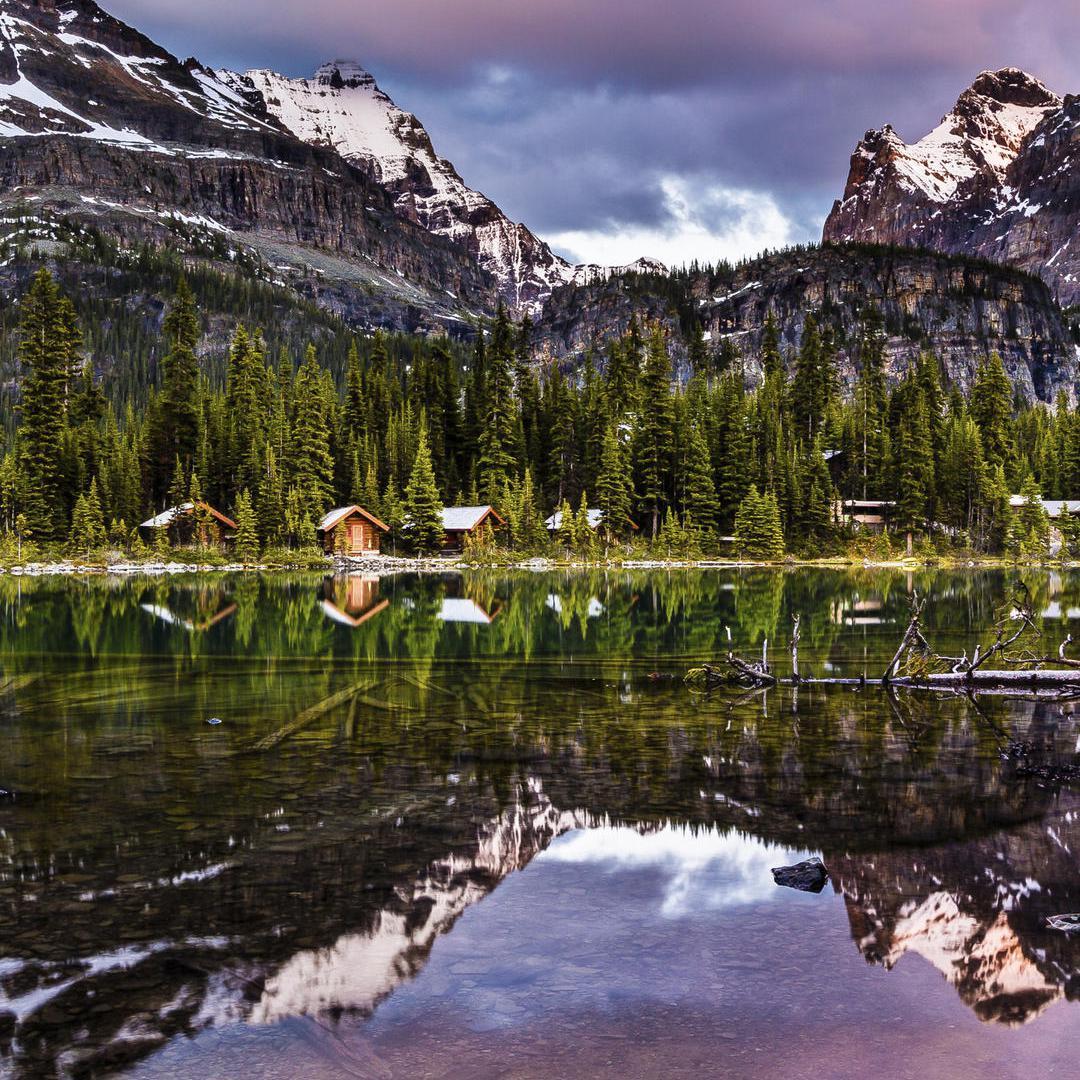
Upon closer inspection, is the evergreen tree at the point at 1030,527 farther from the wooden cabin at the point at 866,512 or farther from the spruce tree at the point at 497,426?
the spruce tree at the point at 497,426

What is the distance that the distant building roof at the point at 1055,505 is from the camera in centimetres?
9506

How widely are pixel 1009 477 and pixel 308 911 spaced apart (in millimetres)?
106570

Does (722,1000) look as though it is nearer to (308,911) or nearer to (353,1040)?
(353,1040)

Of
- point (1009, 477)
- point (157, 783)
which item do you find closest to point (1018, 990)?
point (157, 783)

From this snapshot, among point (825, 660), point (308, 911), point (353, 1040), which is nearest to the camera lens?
point (353, 1040)

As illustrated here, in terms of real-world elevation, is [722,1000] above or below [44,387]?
below

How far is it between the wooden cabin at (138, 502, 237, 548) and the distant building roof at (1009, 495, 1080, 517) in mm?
69796

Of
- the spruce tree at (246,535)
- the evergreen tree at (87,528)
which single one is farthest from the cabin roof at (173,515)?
the evergreen tree at (87,528)

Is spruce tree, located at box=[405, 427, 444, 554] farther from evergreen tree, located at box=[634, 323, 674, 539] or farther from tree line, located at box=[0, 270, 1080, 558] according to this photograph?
evergreen tree, located at box=[634, 323, 674, 539]

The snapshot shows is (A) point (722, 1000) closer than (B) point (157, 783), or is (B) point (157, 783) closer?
(A) point (722, 1000)

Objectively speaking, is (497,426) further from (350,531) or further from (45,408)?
(45,408)

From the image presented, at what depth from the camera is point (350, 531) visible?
83.7 m

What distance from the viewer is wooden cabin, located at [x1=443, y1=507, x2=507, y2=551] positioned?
83938 mm

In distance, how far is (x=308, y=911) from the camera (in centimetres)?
851
